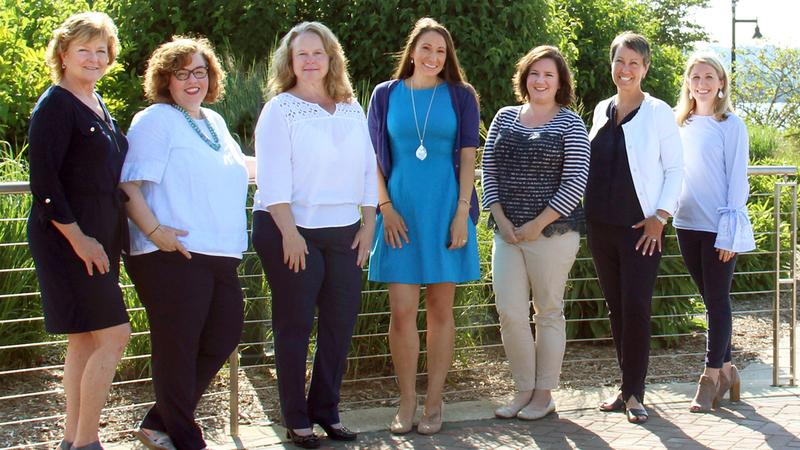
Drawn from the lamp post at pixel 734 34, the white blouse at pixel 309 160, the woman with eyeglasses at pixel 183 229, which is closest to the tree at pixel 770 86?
the lamp post at pixel 734 34

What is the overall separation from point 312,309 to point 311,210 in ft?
1.53

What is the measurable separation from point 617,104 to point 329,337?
6.25 ft

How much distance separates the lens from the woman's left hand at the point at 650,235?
525 centimetres

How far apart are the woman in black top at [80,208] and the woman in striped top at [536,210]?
1981 mm

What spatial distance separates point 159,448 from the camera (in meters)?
4.54

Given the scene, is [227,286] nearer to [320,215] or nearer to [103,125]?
[320,215]

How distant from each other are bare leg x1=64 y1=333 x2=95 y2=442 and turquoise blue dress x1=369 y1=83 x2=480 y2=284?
153 centimetres

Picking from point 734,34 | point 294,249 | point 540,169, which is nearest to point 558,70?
point 540,169

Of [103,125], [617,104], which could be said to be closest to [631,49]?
[617,104]

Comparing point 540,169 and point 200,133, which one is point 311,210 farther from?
point 540,169

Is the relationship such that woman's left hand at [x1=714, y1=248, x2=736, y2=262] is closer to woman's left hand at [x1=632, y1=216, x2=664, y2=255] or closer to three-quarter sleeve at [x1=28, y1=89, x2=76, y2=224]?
woman's left hand at [x1=632, y1=216, x2=664, y2=255]

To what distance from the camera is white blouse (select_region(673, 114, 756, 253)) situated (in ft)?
17.7

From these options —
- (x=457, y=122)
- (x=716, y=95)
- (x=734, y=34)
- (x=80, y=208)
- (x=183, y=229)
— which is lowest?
(x=183, y=229)

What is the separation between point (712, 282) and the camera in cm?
559
